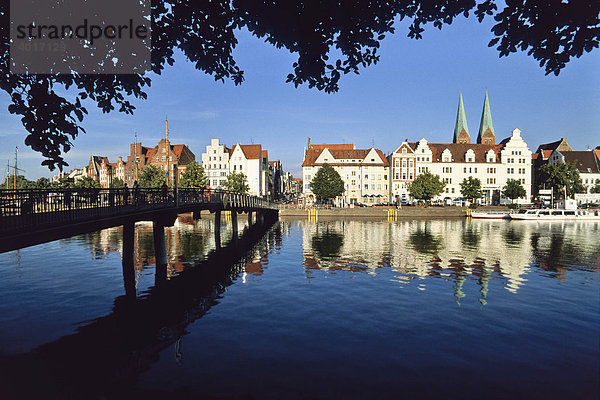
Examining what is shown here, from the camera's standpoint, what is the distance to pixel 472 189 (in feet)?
332

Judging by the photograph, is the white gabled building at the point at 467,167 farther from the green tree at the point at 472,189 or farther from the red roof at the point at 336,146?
the red roof at the point at 336,146

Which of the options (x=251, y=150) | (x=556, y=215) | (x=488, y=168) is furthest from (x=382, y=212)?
(x=251, y=150)

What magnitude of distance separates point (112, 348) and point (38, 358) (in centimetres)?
217

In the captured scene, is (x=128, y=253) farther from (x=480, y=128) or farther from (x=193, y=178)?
(x=480, y=128)

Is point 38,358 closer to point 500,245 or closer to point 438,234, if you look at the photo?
point 500,245

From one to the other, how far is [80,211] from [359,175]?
98062 millimetres

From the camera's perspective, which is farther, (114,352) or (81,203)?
(81,203)

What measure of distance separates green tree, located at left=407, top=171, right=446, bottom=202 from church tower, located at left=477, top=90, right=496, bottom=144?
57612 millimetres

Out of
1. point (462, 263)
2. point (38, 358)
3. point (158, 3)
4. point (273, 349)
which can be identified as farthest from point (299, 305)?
point (462, 263)

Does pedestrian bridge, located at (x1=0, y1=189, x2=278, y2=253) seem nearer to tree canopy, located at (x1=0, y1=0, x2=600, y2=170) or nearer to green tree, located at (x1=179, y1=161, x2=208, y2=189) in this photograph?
tree canopy, located at (x1=0, y1=0, x2=600, y2=170)

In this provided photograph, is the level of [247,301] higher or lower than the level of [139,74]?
lower

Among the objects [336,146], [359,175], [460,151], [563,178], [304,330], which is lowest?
[304,330]

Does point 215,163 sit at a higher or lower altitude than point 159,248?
higher

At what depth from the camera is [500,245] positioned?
137ft
